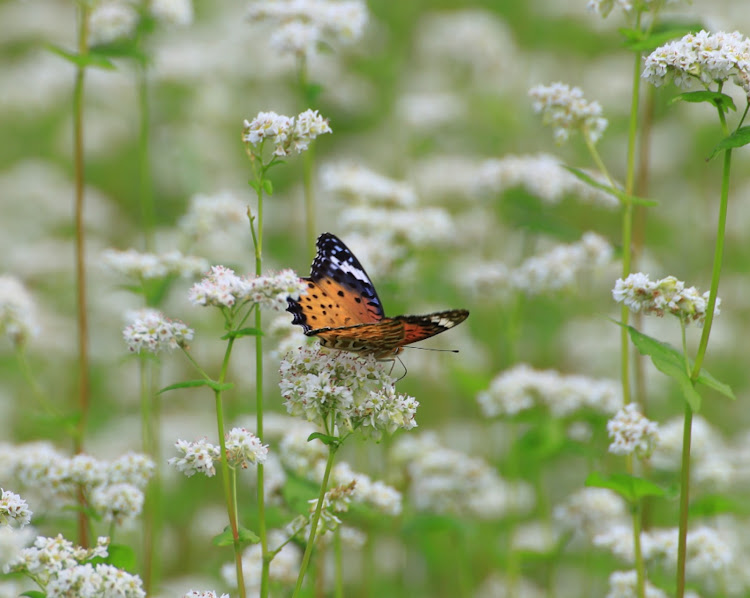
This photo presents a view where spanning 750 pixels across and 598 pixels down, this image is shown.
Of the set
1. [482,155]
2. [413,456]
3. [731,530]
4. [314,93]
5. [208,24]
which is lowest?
[731,530]

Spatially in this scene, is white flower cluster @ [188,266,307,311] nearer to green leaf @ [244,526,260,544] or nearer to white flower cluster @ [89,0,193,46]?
green leaf @ [244,526,260,544]

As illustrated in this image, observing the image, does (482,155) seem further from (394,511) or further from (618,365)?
(394,511)

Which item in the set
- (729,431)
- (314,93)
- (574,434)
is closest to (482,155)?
(729,431)

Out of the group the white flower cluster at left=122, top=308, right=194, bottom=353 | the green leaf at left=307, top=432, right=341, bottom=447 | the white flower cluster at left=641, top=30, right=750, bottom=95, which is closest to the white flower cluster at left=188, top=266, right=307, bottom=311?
the white flower cluster at left=122, top=308, right=194, bottom=353

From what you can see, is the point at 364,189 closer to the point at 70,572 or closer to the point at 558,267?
the point at 558,267

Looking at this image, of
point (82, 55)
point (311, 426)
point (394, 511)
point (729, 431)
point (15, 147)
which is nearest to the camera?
point (394, 511)

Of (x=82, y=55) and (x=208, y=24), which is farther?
(x=208, y=24)
